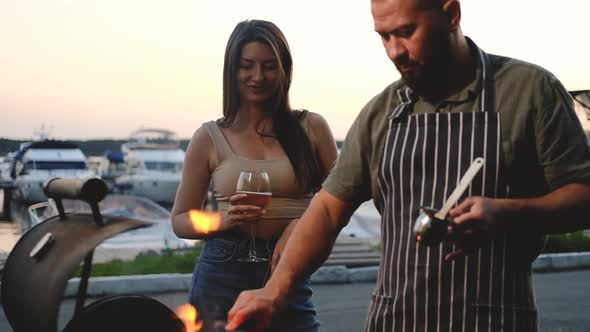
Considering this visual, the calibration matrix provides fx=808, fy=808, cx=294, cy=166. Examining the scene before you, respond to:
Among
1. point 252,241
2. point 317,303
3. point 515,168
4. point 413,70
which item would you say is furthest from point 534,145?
point 317,303

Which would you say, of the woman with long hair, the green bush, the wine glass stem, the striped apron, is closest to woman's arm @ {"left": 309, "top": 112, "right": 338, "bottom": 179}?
the woman with long hair

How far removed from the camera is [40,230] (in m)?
2.66

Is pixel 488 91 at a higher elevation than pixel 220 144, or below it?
higher

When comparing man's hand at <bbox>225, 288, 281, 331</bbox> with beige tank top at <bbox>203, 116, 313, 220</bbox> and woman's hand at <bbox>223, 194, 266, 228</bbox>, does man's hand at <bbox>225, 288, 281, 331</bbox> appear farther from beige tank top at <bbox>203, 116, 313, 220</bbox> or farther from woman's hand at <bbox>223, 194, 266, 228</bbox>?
beige tank top at <bbox>203, 116, 313, 220</bbox>

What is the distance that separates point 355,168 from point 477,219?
60cm

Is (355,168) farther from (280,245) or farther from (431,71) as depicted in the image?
(280,245)

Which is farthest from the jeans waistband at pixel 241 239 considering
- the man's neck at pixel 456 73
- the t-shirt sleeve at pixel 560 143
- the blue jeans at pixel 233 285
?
the t-shirt sleeve at pixel 560 143

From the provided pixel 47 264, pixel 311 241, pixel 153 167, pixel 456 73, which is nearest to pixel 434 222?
pixel 456 73

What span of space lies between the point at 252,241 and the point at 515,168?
1.51 metres

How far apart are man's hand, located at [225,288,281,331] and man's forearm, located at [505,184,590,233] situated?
0.84 m

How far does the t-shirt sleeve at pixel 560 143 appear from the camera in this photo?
2.07 meters

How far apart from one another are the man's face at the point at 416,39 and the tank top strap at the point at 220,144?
151 cm

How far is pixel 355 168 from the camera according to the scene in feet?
8.03

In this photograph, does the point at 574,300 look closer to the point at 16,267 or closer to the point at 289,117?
the point at 289,117
